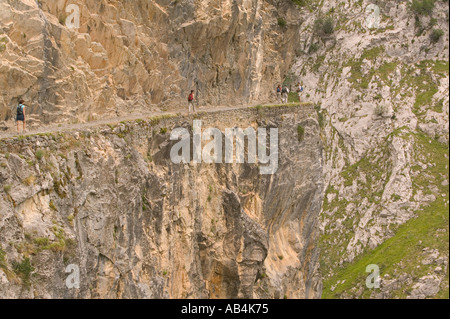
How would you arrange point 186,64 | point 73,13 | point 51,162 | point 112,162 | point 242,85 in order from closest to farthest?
1. point 51,162
2. point 112,162
3. point 73,13
4. point 186,64
5. point 242,85

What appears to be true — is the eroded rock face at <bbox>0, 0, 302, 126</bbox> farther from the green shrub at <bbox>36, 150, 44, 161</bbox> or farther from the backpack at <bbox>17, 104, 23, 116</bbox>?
the green shrub at <bbox>36, 150, 44, 161</bbox>

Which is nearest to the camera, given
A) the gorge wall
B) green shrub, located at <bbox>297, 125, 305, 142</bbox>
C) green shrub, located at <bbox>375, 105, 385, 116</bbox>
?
the gorge wall

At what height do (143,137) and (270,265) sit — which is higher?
(143,137)

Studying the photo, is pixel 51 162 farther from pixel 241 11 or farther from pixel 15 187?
pixel 241 11

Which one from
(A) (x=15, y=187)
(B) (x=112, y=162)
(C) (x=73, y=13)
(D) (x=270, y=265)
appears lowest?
(D) (x=270, y=265)

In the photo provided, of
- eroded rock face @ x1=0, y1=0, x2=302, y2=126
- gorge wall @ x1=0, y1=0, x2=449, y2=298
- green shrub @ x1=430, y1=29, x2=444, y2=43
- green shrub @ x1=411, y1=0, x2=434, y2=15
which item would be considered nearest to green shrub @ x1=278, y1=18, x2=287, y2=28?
gorge wall @ x1=0, y1=0, x2=449, y2=298

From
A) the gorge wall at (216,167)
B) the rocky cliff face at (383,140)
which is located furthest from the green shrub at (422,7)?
the gorge wall at (216,167)

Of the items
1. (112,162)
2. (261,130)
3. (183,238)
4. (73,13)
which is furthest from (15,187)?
(261,130)

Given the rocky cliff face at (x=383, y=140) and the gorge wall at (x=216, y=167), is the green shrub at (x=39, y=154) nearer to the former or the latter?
the gorge wall at (x=216, y=167)
